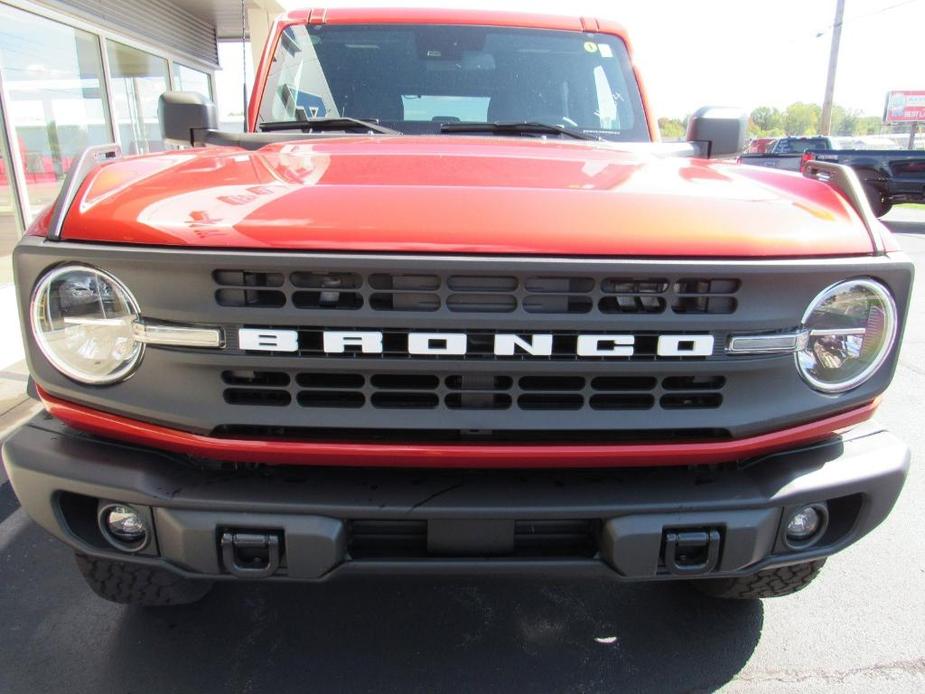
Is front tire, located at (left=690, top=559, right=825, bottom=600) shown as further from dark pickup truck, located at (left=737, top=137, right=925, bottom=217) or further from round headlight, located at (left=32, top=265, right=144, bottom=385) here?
dark pickup truck, located at (left=737, top=137, right=925, bottom=217)

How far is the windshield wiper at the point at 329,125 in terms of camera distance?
107 inches

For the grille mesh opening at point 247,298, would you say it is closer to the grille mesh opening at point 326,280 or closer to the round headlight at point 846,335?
the grille mesh opening at point 326,280

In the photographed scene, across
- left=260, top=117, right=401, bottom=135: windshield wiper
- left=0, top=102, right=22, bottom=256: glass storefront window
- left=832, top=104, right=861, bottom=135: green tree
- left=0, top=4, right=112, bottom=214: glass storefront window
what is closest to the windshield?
left=260, top=117, right=401, bottom=135: windshield wiper

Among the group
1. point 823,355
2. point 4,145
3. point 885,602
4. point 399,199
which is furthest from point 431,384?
point 4,145

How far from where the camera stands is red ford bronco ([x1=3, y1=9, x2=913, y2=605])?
60.2 inches

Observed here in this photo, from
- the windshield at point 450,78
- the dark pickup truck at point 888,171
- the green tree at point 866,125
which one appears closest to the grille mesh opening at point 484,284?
the windshield at point 450,78

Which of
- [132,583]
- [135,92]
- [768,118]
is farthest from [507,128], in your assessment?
[768,118]

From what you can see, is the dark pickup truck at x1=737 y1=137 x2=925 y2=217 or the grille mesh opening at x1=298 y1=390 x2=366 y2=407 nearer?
the grille mesh opening at x1=298 y1=390 x2=366 y2=407

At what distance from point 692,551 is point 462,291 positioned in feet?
2.75

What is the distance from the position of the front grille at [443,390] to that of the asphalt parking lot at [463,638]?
2.06 feet

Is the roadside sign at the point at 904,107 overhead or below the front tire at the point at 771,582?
overhead

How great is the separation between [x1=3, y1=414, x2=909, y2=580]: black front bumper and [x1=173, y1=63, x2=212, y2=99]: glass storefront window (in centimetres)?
1129

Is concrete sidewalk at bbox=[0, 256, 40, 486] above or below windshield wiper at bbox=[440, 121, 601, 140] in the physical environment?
below

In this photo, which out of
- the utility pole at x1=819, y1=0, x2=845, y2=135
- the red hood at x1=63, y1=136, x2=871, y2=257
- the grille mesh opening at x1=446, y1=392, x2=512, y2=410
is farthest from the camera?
the utility pole at x1=819, y1=0, x2=845, y2=135
